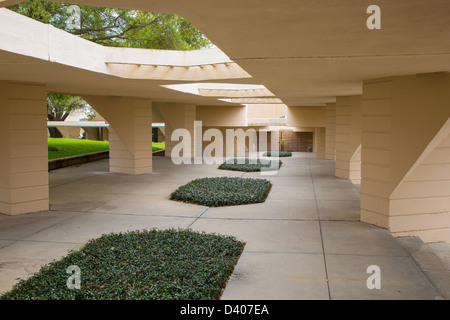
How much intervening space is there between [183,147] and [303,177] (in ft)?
28.9

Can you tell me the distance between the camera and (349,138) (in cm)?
1570

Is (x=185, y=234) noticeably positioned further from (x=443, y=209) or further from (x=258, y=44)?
(x=443, y=209)

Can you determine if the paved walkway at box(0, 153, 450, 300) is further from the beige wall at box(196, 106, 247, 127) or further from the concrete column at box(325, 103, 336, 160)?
the beige wall at box(196, 106, 247, 127)

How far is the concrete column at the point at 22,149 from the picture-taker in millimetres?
9836

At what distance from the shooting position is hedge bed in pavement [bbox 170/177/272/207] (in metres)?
11.0

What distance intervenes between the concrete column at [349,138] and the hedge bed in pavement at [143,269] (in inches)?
366

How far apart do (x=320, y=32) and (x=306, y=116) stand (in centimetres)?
2265

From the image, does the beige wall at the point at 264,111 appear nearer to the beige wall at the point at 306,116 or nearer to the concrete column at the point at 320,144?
the beige wall at the point at 306,116

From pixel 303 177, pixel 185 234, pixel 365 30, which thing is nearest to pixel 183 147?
pixel 303 177

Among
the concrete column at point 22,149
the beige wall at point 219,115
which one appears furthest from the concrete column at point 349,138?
the beige wall at point 219,115

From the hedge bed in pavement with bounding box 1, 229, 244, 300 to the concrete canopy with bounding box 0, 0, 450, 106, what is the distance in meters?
3.12

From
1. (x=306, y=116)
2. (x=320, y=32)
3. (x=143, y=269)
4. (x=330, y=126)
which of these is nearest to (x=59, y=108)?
(x=306, y=116)

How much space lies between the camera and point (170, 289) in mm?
5309

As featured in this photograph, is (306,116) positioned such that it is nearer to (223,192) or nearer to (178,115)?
(178,115)
